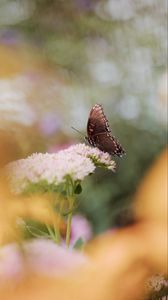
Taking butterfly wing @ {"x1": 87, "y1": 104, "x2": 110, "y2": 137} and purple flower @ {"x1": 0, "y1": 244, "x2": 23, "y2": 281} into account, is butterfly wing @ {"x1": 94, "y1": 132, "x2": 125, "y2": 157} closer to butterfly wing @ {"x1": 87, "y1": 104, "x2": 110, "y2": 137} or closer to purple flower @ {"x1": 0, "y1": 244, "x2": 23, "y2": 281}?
butterfly wing @ {"x1": 87, "y1": 104, "x2": 110, "y2": 137}

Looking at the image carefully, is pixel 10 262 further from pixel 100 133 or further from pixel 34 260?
pixel 100 133

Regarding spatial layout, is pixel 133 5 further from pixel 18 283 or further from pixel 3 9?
pixel 18 283

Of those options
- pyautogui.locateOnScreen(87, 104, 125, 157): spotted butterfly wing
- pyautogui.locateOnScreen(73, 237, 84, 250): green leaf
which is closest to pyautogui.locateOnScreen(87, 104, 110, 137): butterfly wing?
pyautogui.locateOnScreen(87, 104, 125, 157): spotted butterfly wing

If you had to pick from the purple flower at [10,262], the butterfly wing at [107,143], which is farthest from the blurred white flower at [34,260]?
the butterfly wing at [107,143]

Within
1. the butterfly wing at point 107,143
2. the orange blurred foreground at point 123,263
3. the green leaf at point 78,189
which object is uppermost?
the butterfly wing at point 107,143

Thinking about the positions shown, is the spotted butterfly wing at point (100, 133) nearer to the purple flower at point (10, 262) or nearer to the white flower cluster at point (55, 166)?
the white flower cluster at point (55, 166)

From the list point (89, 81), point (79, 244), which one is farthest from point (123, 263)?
point (89, 81)

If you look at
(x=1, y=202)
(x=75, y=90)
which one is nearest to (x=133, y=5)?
(x=75, y=90)
